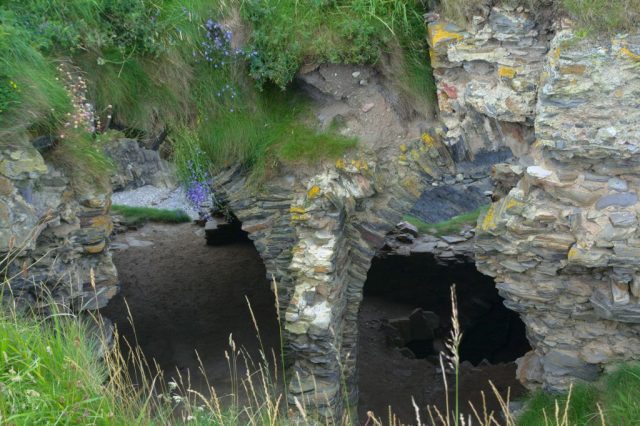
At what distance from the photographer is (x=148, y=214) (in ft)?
46.4

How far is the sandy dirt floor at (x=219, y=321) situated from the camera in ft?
28.8

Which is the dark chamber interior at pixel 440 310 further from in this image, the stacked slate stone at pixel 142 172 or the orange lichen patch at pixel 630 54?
the orange lichen patch at pixel 630 54

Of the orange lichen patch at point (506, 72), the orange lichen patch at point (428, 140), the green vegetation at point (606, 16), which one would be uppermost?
the green vegetation at point (606, 16)

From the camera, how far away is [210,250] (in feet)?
41.1

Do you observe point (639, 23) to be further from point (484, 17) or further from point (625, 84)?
point (484, 17)

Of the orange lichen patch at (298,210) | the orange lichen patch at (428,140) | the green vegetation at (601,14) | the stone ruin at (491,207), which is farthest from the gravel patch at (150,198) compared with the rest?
the green vegetation at (601,14)

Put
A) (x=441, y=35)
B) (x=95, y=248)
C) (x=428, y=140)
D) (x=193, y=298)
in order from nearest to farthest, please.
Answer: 1. (x=441, y=35)
2. (x=95, y=248)
3. (x=428, y=140)
4. (x=193, y=298)

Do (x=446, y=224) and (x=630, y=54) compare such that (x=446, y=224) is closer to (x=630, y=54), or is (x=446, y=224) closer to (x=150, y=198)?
(x=150, y=198)

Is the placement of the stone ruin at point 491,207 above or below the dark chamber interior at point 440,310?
above

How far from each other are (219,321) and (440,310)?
10.3 feet

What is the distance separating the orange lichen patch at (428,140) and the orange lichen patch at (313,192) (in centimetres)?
108

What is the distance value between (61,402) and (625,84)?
4.23 metres

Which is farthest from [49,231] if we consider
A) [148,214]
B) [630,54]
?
[148,214]

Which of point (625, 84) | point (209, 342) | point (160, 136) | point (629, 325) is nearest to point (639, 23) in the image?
point (625, 84)
